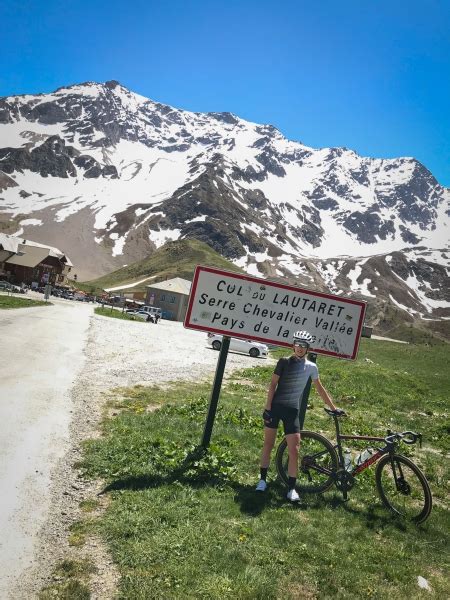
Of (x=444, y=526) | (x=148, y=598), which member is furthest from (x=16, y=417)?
(x=444, y=526)

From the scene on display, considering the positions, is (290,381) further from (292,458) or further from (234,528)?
(234,528)

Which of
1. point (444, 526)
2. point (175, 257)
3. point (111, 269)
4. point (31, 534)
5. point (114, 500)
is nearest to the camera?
point (31, 534)

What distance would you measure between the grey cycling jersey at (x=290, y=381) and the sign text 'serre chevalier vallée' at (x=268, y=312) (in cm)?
150

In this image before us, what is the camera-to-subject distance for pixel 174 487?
6676 millimetres

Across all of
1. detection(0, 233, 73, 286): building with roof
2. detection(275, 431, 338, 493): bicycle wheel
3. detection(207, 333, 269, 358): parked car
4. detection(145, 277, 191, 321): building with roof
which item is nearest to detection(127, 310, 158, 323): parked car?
detection(145, 277, 191, 321): building with roof

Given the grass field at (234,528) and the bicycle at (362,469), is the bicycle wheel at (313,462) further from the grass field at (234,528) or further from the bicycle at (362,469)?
the grass field at (234,528)

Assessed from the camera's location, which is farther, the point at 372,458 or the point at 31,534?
the point at 372,458

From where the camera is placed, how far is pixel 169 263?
505ft

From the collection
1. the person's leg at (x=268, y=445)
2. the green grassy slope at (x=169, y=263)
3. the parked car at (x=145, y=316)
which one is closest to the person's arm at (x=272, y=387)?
the person's leg at (x=268, y=445)

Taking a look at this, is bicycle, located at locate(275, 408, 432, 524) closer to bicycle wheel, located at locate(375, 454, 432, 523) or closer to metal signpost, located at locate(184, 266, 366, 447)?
bicycle wheel, located at locate(375, 454, 432, 523)

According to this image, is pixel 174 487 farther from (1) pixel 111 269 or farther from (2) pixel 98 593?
Result: (1) pixel 111 269

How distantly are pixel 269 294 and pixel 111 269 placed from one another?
19617cm

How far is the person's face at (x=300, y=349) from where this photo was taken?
7.04 meters

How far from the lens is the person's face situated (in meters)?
7.04
